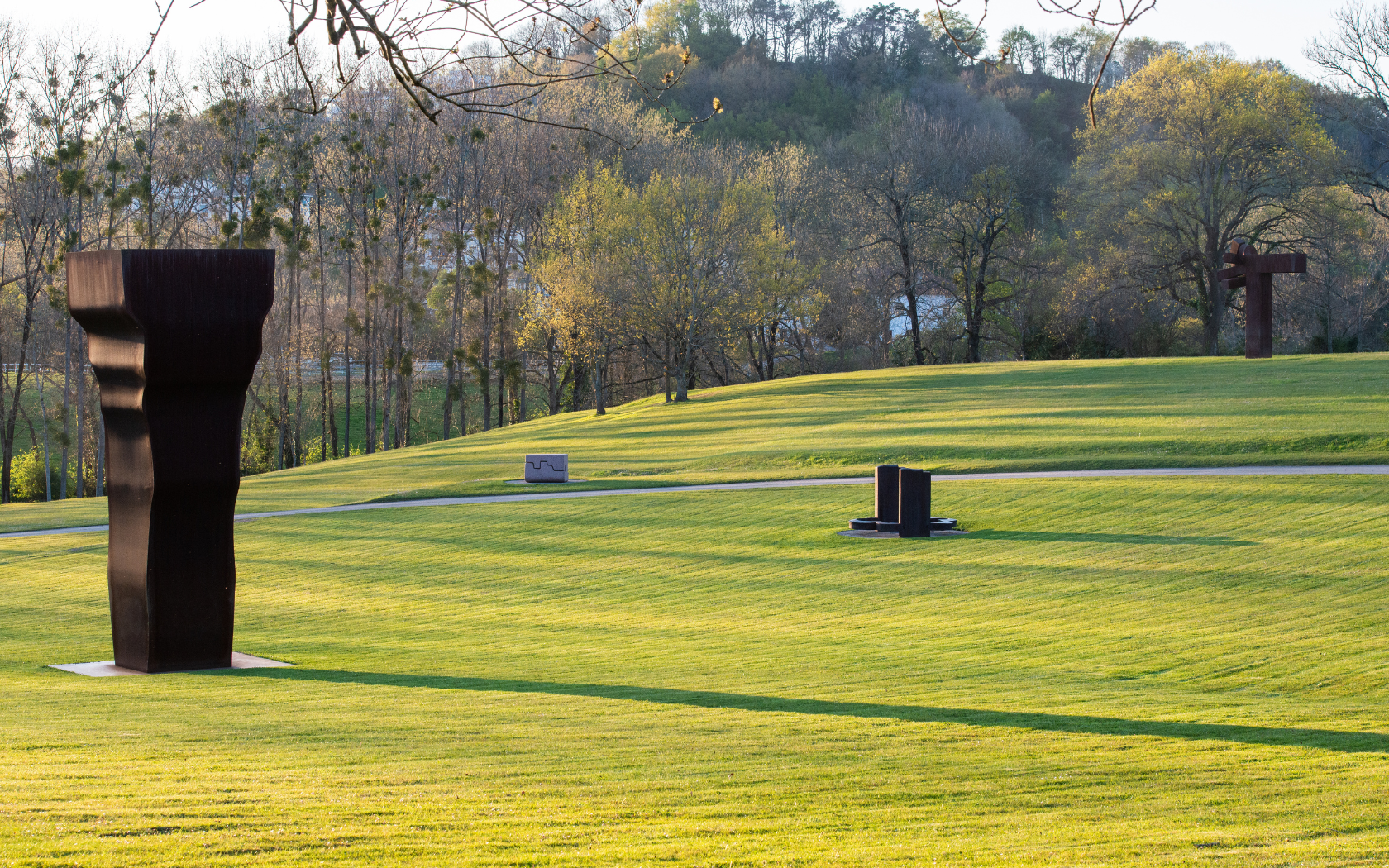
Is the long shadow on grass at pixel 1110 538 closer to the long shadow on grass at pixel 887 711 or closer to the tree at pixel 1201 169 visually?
the long shadow on grass at pixel 887 711

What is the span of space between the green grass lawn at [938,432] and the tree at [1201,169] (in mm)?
8870

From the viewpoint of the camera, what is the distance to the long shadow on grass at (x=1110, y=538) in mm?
16594

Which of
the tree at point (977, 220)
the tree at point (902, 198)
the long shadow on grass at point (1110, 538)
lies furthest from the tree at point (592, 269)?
the long shadow on grass at point (1110, 538)

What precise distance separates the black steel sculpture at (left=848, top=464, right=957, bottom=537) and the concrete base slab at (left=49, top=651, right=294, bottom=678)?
33.3ft

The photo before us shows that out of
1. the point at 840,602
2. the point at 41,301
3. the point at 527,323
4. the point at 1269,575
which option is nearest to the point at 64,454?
the point at 41,301

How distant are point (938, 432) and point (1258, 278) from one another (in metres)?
13.2

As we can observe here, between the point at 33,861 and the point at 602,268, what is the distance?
4376 centimetres

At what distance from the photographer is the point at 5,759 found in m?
6.38

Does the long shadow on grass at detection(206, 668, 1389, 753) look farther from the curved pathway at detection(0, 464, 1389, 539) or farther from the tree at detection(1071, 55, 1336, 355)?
the tree at detection(1071, 55, 1336, 355)

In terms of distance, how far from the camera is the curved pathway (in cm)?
2100

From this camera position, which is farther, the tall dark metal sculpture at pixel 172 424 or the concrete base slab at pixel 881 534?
the concrete base slab at pixel 881 534

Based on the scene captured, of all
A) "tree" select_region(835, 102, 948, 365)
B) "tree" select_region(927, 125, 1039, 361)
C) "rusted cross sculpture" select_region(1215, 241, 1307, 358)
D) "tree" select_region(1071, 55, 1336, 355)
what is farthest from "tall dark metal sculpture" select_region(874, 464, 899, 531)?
"tree" select_region(927, 125, 1039, 361)

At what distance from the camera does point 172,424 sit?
10.2 m

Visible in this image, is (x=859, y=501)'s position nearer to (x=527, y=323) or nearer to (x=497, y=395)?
(x=527, y=323)
